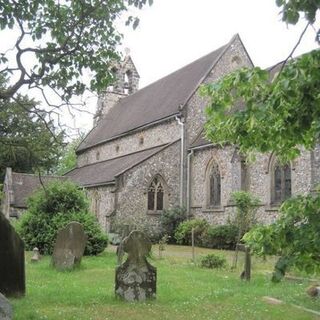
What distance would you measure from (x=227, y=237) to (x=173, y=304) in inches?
521

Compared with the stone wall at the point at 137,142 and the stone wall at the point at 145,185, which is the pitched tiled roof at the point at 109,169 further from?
the stone wall at the point at 137,142

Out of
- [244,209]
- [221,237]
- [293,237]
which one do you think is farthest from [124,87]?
[293,237]

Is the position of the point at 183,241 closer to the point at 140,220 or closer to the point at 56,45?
the point at 140,220

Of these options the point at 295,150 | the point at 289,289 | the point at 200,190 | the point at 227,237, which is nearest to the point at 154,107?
the point at 200,190

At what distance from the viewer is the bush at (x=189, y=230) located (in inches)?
901

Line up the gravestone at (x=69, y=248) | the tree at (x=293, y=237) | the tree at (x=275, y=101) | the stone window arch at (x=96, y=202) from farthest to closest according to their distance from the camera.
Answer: the stone window arch at (x=96, y=202), the gravestone at (x=69, y=248), the tree at (x=293, y=237), the tree at (x=275, y=101)

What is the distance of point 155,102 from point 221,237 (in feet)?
41.3

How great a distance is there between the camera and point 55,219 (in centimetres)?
1681

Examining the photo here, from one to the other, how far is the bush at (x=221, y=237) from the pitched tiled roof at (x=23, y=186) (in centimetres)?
1147

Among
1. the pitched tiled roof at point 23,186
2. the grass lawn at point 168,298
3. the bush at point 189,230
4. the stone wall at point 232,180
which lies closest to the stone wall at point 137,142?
the stone wall at point 232,180

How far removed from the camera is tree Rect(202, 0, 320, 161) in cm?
271

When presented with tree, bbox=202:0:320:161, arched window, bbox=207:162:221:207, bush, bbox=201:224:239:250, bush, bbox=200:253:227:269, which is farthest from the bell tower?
tree, bbox=202:0:320:161

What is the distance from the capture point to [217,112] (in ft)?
10.4

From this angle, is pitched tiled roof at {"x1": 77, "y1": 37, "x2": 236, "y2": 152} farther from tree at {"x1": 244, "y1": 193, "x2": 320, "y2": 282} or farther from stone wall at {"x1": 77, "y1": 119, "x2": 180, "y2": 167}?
tree at {"x1": 244, "y1": 193, "x2": 320, "y2": 282}
